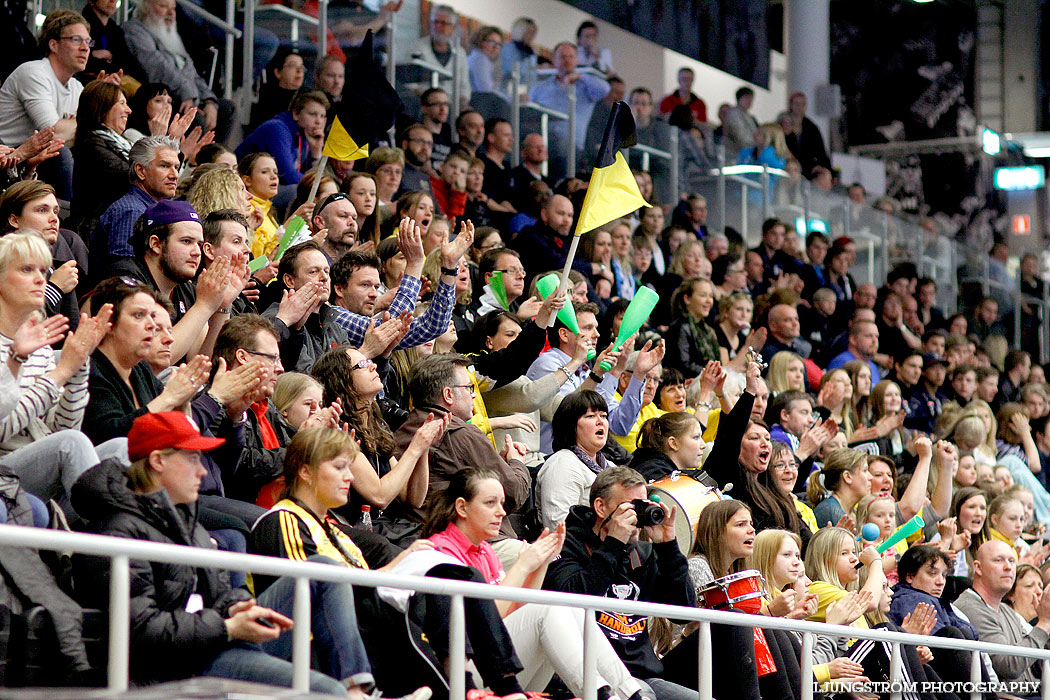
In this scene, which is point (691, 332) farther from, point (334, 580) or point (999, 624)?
point (334, 580)

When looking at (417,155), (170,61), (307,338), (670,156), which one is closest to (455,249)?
(307,338)

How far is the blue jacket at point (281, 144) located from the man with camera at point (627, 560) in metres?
4.17

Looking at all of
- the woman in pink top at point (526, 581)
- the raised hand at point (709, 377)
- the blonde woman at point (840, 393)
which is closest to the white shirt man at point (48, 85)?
the raised hand at point (709, 377)

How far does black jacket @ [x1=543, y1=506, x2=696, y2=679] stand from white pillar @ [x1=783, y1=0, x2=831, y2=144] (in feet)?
48.1

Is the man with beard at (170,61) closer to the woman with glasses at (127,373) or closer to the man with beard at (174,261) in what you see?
the man with beard at (174,261)

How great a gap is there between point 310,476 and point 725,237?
9.29m

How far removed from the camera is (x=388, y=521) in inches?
225

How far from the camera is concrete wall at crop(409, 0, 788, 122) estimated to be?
52.9 feet

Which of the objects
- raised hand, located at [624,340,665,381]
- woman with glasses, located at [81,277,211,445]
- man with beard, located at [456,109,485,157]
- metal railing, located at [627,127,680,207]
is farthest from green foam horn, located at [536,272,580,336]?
metal railing, located at [627,127,680,207]

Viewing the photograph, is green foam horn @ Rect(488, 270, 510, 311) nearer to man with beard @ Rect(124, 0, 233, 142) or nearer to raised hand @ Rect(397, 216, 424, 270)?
raised hand @ Rect(397, 216, 424, 270)

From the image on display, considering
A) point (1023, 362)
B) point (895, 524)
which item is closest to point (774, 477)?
point (895, 524)

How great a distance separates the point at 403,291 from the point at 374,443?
4.72 ft

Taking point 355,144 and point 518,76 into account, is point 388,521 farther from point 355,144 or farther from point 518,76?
point 518,76

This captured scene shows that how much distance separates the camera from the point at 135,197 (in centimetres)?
675
